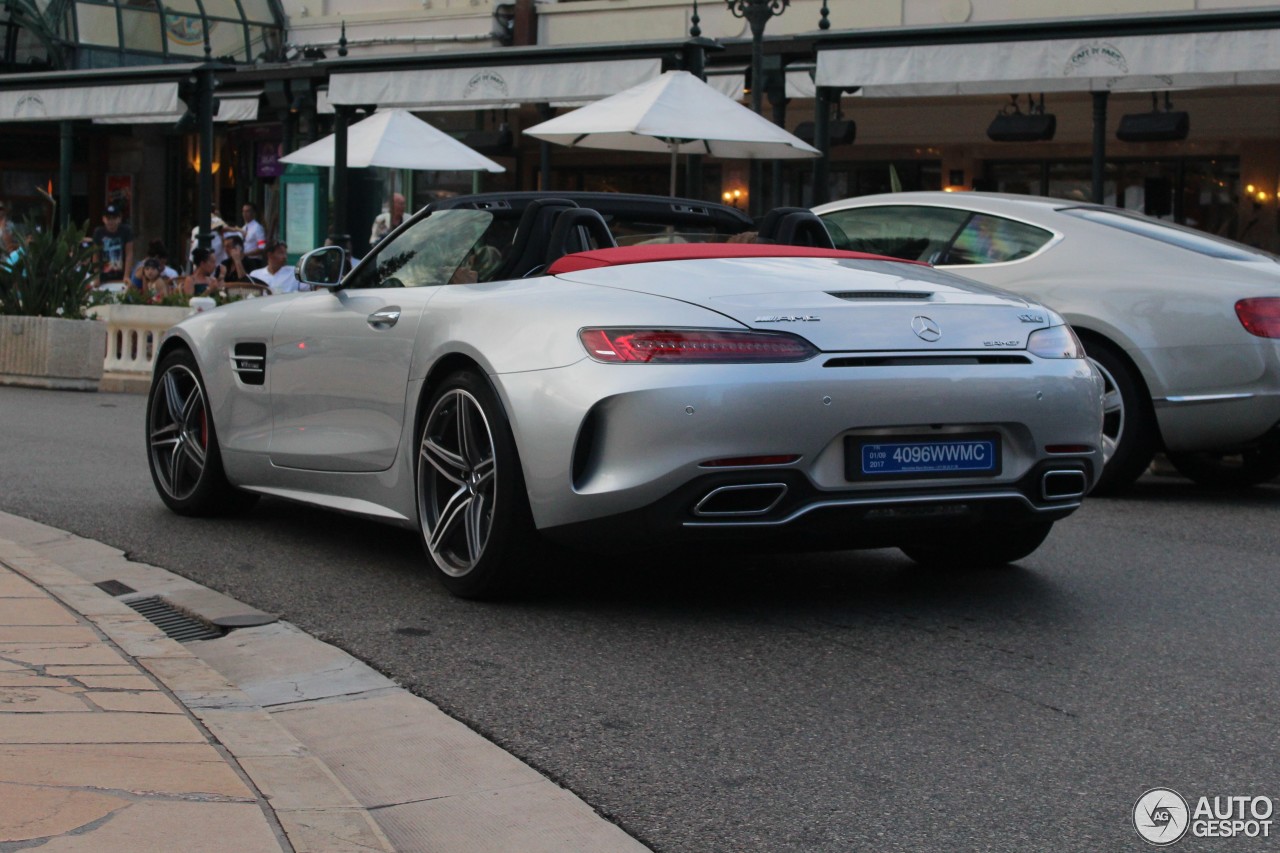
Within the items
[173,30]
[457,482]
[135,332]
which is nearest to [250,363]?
[457,482]

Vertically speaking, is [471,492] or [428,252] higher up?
[428,252]

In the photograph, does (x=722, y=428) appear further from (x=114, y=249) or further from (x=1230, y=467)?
(x=114, y=249)

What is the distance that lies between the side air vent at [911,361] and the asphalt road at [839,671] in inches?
30.3

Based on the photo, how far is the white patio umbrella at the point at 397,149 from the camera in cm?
1734

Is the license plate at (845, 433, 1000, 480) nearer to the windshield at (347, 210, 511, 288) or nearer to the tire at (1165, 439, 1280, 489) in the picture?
the windshield at (347, 210, 511, 288)

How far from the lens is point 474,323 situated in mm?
5410

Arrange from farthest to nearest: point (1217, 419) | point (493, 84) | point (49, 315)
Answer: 1. point (49, 315)
2. point (493, 84)
3. point (1217, 419)

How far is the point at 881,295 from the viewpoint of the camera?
5.21 m

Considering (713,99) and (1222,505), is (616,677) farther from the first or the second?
(713,99)

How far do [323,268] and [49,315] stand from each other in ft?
37.4

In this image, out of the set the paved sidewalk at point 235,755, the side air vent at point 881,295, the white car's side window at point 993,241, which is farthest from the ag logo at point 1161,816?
the white car's side window at point 993,241

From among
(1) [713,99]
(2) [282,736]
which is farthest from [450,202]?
(1) [713,99]

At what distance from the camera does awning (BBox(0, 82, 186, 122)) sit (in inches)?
770

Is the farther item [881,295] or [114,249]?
[114,249]
